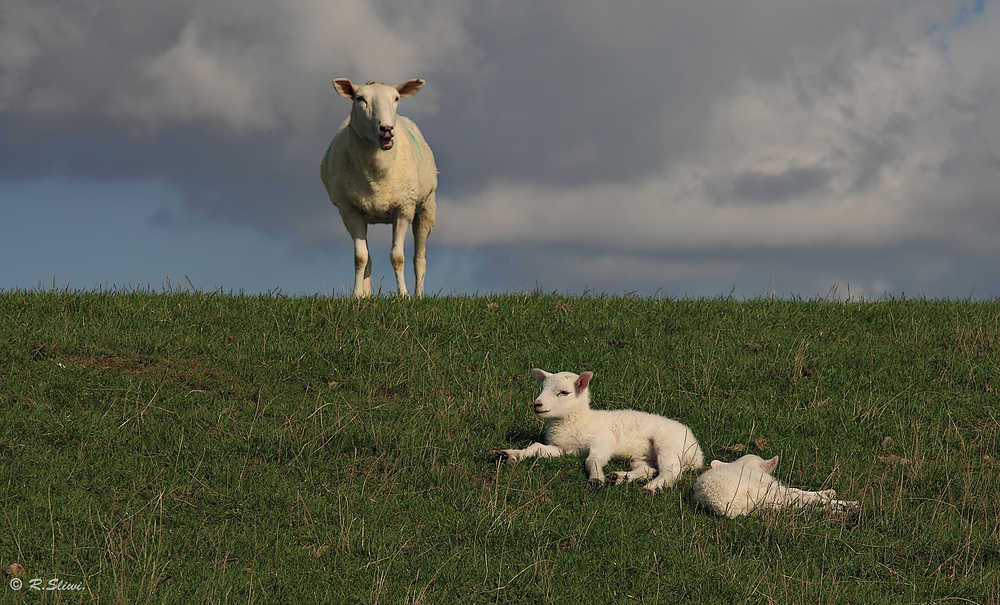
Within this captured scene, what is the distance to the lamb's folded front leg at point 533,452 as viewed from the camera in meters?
8.31

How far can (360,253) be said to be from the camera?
1571 centimetres

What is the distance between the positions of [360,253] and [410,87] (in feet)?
10.5

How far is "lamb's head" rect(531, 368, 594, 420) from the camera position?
26.9 feet

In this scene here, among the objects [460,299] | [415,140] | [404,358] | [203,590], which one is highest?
[415,140]

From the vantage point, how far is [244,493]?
24.7 feet

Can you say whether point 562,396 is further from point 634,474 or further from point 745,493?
point 745,493

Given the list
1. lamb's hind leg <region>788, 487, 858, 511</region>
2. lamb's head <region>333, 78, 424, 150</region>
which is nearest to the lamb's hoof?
lamb's hind leg <region>788, 487, 858, 511</region>

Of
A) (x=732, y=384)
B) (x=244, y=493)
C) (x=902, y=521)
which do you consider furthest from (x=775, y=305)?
(x=244, y=493)

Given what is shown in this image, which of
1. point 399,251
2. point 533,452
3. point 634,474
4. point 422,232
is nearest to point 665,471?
point 634,474

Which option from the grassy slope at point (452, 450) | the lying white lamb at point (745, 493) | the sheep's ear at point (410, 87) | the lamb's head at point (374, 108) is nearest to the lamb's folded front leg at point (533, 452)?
the grassy slope at point (452, 450)

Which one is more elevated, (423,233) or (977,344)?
(423,233)

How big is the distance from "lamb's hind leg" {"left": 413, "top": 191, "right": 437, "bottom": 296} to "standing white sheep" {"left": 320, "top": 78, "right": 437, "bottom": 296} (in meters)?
1.09

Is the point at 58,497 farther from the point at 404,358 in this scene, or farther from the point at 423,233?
the point at 423,233

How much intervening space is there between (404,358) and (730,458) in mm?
4407
